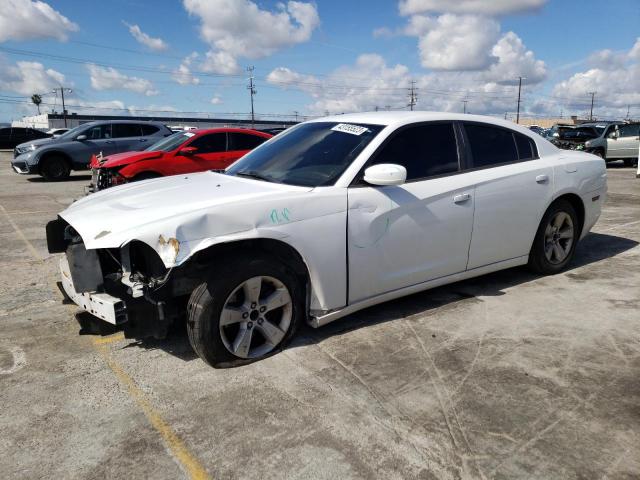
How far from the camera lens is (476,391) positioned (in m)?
2.97

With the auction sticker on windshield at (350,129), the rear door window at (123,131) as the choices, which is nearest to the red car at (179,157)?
the rear door window at (123,131)

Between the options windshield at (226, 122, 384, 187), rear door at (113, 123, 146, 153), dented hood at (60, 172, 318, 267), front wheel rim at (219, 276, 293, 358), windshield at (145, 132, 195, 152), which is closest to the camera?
dented hood at (60, 172, 318, 267)

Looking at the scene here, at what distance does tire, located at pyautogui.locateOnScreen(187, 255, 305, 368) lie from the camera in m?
3.08

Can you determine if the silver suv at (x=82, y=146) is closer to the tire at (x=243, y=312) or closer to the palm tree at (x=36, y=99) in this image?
the tire at (x=243, y=312)

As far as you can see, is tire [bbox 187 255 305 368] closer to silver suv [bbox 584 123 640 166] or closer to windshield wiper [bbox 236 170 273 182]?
windshield wiper [bbox 236 170 273 182]

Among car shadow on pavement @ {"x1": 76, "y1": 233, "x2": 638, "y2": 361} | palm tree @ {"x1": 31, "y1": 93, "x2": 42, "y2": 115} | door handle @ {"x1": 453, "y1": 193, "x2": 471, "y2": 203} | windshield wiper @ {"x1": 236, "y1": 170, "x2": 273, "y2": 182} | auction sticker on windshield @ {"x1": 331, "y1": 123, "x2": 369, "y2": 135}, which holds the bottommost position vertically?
car shadow on pavement @ {"x1": 76, "y1": 233, "x2": 638, "y2": 361}

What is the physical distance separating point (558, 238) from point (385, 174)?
102 inches

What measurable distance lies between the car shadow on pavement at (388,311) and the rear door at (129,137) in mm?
11360

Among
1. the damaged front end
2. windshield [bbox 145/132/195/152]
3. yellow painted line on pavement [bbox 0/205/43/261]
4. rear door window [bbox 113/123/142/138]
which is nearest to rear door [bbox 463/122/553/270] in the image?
the damaged front end

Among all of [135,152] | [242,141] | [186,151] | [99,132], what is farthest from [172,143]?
[99,132]

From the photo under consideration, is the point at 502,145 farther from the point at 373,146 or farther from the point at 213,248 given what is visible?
the point at 213,248

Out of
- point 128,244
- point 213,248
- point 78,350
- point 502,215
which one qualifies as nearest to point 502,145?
point 502,215

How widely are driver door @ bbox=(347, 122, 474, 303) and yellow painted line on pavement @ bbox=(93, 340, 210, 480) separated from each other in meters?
1.50

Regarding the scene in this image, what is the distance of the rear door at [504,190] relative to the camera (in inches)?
167
